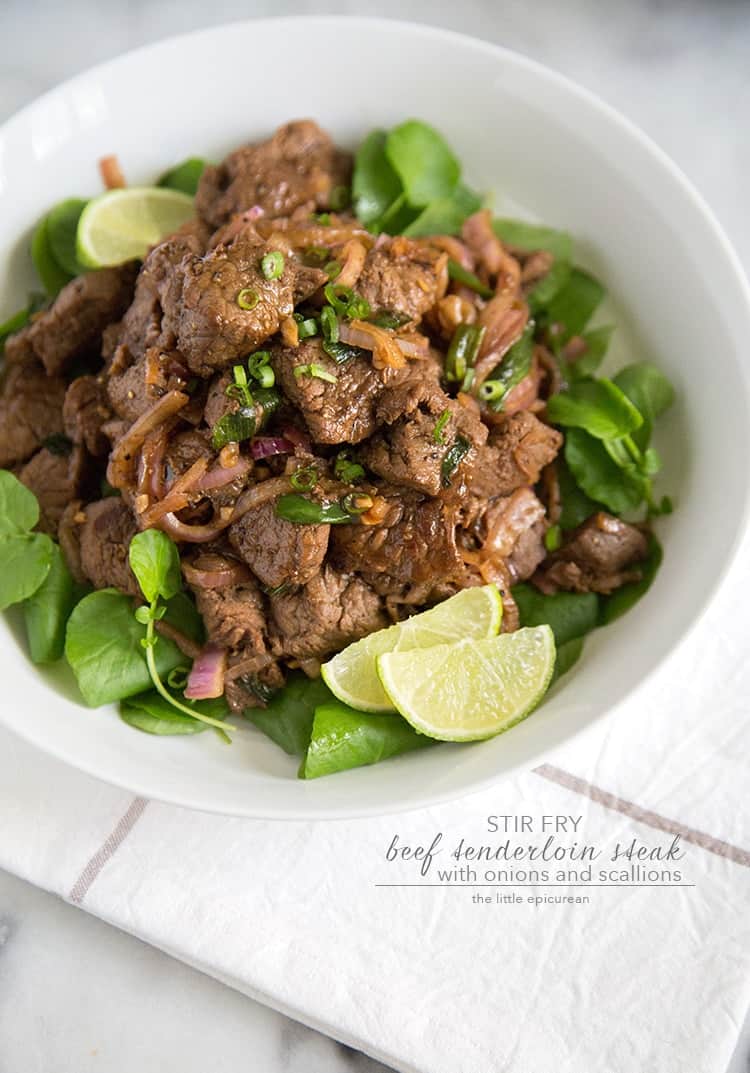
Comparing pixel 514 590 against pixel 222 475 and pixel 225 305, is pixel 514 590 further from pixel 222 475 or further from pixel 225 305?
pixel 225 305

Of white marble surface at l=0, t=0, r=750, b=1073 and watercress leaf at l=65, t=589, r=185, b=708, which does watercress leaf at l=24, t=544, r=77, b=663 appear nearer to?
watercress leaf at l=65, t=589, r=185, b=708

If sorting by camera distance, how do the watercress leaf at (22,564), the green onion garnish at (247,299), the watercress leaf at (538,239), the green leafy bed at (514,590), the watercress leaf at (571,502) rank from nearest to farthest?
the green onion garnish at (247,299) < the green leafy bed at (514,590) < the watercress leaf at (22,564) < the watercress leaf at (571,502) < the watercress leaf at (538,239)


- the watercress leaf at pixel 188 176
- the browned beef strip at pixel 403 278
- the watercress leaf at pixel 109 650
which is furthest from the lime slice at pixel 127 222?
the watercress leaf at pixel 109 650

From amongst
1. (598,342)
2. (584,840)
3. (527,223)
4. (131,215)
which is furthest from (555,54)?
(584,840)

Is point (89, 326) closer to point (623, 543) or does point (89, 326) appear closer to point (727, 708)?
point (623, 543)

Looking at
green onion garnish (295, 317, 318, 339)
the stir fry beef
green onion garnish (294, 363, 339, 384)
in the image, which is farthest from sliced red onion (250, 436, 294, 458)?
green onion garnish (295, 317, 318, 339)

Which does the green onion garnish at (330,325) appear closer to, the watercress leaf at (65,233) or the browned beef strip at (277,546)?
the browned beef strip at (277,546)
